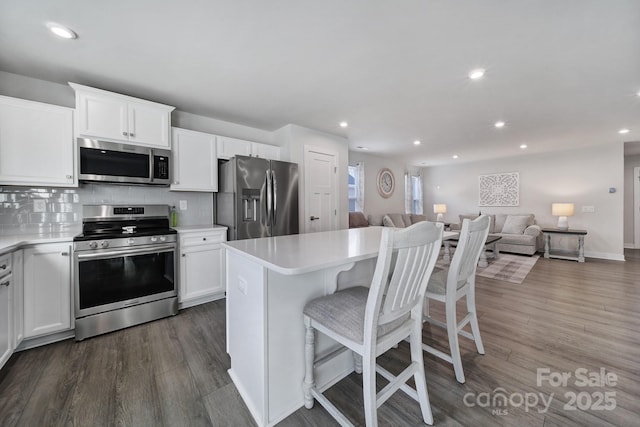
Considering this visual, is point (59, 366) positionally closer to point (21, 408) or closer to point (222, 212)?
point (21, 408)

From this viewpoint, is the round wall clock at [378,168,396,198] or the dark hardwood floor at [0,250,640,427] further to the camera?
the round wall clock at [378,168,396,198]

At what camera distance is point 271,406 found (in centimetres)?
133

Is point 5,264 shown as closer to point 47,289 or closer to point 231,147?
point 47,289

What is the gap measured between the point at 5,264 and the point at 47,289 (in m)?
0.43

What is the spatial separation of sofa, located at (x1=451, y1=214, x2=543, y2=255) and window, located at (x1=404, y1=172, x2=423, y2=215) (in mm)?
2174

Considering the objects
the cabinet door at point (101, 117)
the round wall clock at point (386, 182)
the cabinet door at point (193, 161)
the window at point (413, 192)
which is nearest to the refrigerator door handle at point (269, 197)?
the cabinet door at point (193, 161)

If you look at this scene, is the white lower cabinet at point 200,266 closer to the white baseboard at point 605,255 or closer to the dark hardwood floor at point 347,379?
the dark hardwood floor at point 347,379

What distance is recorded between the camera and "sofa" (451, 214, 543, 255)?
5414mm

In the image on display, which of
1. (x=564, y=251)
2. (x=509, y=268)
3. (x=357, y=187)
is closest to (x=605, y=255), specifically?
(x=564, y=251)

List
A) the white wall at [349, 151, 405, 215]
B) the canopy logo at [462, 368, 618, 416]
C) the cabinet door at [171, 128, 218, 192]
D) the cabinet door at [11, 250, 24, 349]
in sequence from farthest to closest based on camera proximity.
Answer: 1. the white wall at [349, 151, 405, 215]
2. the cabinet door at [171, 128, 218, 192]
3. the cabinet door at [11, 250, 24, 349]
4. the canopy logo at [462, 368, 618, 416]

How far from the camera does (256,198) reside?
3148 mm

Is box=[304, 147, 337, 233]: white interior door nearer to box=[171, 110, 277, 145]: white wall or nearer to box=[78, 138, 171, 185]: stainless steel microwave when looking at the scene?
box=[171, 110, 277, 145]: white wall

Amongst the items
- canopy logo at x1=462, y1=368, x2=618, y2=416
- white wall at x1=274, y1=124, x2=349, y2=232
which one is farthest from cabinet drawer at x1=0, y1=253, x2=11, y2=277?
canopy logo at x1=462, y1=368, x2=618, y2=416

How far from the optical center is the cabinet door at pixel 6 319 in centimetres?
168
